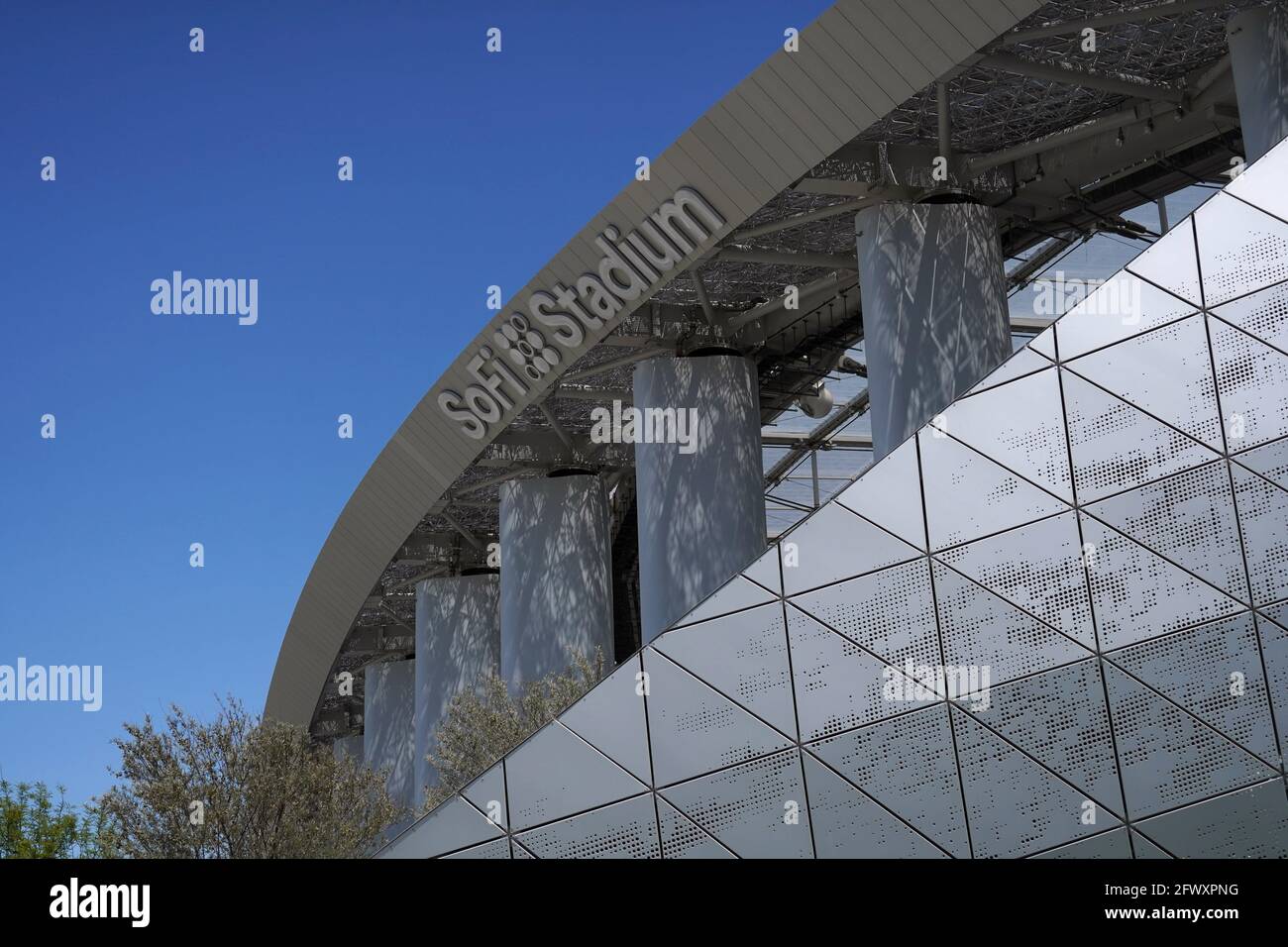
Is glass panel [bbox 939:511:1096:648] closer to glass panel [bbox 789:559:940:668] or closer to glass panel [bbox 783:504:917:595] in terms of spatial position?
glass panel [bbox 789:559:940:668]

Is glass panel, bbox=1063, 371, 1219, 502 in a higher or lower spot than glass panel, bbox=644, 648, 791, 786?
higher

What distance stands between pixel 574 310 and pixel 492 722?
7.75 m

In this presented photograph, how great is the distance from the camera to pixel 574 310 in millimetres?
25281

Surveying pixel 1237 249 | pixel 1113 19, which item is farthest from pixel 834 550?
pixel 1113 19

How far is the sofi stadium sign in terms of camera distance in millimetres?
22500

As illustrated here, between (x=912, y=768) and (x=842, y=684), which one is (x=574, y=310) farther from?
(x=912, y=768)

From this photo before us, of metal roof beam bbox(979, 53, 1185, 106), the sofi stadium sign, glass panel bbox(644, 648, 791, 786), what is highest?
the sofi stadium sign

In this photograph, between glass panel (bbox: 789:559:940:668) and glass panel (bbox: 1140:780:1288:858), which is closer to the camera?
glass panel (bbox: 1140:780:1288:858)

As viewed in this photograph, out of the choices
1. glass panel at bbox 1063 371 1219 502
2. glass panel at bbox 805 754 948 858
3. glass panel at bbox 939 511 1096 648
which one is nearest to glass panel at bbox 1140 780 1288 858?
glass panel at bbox 939 511 1096 648

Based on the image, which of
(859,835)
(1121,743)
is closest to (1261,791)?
(1121,743)

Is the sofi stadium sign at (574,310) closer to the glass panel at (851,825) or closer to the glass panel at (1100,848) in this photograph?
the glass panel at (851,825)

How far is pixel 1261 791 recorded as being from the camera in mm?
11078

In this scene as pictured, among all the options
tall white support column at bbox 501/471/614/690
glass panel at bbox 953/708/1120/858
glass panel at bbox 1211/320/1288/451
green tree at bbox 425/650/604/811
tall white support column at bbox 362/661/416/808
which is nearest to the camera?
glass panel at bbox 953/708/1120/858

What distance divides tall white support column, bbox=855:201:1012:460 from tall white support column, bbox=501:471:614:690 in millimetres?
13057
